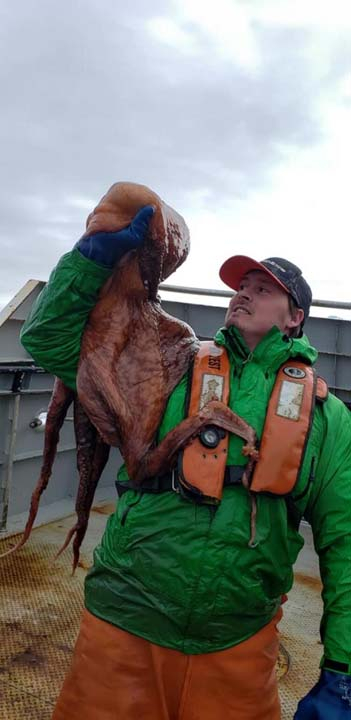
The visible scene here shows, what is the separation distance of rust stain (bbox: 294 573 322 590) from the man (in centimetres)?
281

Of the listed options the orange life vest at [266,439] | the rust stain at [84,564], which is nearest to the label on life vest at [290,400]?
the orange life vest at [266,439]

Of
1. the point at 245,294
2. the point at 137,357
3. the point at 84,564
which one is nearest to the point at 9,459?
the point at 84,564

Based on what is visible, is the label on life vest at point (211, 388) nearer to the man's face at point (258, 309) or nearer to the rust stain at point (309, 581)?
the man's face at point (258, 309)

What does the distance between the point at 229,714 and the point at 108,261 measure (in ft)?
4.36

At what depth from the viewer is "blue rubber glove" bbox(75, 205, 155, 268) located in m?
1.50

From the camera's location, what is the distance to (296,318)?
186 centimetres

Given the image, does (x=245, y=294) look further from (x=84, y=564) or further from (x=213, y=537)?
(x=84, y=564)

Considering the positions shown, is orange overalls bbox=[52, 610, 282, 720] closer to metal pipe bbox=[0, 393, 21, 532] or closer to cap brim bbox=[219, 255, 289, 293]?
cap brim bbox=[219, 255, 289, 293]

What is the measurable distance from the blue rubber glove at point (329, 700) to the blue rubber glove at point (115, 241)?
4.31ft

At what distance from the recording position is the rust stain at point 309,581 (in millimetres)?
4258

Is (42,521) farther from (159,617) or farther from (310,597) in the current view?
(159,617)

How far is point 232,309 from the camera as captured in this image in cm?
179

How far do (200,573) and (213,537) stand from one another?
10 cm

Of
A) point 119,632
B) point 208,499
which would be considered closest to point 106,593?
point 119,632
